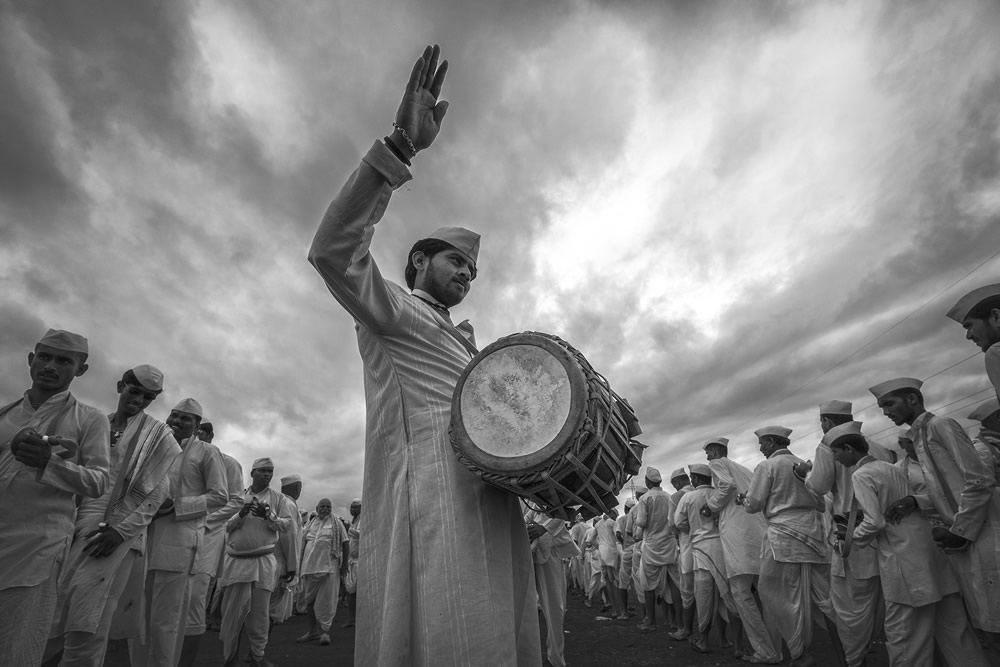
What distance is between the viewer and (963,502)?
13.4ft

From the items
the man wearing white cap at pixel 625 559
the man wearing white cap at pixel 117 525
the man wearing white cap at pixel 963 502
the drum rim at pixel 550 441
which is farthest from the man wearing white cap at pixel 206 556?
the man wearing white cap at pixel 625 559

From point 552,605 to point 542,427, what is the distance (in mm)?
5572

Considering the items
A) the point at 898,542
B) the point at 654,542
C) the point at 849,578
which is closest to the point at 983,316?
the point at 898,542

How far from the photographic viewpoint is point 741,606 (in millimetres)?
6828

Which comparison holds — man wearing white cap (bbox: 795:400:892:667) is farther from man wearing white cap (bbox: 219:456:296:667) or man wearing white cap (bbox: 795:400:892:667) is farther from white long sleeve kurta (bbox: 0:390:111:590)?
white long sleeve kurta (bbox: 0:390:111:590)

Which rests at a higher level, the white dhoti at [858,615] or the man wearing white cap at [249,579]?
the man wearing white cap at [249,579]

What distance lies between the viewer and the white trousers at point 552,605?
6.27 metres

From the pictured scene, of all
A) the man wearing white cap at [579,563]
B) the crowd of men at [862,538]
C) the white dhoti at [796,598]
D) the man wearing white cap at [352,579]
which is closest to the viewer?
the crowd of men at [862,538]

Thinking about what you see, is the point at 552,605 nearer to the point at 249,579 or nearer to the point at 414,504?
the point at 249,579

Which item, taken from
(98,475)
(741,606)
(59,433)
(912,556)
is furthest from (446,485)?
(741,606)

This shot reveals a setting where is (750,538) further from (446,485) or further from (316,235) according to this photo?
(316,235)

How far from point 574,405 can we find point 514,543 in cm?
61

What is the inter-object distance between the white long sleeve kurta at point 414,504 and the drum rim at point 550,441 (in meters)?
0.12

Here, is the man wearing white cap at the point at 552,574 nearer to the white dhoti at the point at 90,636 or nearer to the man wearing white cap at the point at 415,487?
the white dhoti at the point at 90,636
